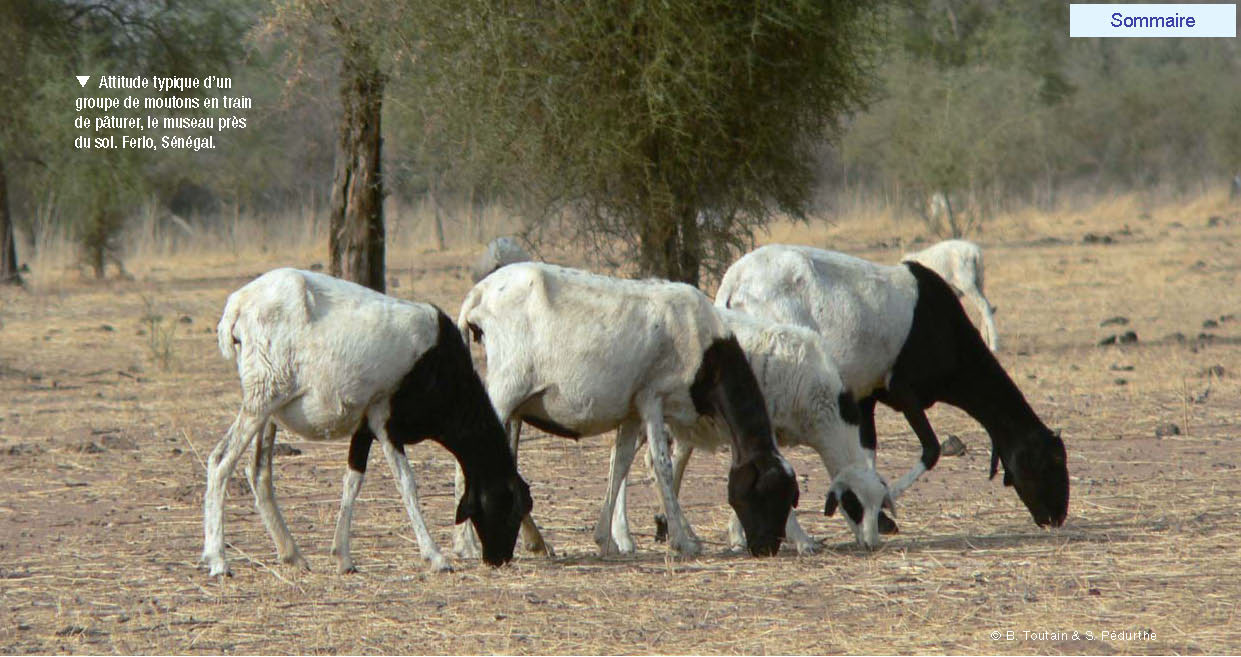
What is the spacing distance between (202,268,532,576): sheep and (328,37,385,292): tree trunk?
273 inches

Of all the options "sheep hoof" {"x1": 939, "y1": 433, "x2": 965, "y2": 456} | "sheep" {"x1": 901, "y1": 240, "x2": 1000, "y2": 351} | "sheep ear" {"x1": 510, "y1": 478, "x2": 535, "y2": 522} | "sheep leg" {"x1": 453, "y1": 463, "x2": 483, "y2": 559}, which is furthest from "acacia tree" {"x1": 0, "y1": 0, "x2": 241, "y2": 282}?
"sheep ear" {"x1": 510, "y1": 478, "x2": 535, "y2": 522}

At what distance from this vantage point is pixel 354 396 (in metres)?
6.52

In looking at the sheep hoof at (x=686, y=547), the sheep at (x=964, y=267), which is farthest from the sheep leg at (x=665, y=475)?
the sheep at (x=964, y=267)

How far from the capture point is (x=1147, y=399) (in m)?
12.5

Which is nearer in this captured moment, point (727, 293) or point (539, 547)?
point (539, 547)

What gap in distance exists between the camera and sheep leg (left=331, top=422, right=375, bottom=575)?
6707 mm

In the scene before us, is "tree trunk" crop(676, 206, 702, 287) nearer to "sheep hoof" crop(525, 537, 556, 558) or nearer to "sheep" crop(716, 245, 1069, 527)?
"sheep" crop(716, 245, 1069, 527)

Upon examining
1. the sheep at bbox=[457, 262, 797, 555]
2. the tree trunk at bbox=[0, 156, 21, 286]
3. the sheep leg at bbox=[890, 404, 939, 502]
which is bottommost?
the sheep leg at bbox=[890, 404, 939, 502]

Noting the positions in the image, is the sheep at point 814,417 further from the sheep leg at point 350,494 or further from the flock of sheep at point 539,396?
the sheep leg at point 350,494

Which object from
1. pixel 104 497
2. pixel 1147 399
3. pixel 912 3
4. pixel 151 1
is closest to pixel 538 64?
pixel 912 3

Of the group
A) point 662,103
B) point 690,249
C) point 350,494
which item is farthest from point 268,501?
point 690,249

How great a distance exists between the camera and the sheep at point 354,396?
6488 mm

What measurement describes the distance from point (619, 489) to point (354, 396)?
58.1 inches

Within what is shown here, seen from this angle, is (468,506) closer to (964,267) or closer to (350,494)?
(350,494)
